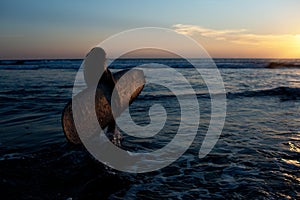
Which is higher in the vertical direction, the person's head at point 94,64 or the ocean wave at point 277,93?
the person's head at point 94,64

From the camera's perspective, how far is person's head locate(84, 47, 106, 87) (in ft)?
13.3

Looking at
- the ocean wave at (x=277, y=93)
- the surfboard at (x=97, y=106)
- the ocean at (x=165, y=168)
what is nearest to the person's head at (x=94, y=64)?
the surfboard at (x=97, y=106)

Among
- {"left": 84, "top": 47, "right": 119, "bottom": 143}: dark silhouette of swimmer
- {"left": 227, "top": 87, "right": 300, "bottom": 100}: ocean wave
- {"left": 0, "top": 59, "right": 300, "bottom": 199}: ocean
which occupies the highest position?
{"left": 84, "top": 47, "right": 119, "bottom": 143}: dark silhouette of swimmer

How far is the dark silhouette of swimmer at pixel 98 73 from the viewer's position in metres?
4.07

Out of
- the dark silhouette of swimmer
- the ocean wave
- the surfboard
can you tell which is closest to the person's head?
the dark silhouette of swimmer

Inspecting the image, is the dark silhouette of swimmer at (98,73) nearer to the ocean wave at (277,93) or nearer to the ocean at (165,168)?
the ocean at (165,168)

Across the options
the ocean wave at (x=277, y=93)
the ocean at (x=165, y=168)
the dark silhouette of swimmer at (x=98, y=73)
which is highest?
the dark silhouette of swimmer at (x=98, y=73)

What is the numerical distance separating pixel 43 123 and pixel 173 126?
3.09m

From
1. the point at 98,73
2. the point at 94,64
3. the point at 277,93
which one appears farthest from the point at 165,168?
the point at 277,93

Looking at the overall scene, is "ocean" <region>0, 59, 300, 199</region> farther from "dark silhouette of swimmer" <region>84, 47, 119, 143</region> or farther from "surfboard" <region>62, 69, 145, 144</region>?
"dark silhouette of swimmer" <region>84, 47, 119, 143</region>

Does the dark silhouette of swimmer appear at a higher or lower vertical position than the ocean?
higher

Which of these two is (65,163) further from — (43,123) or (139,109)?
(139,109)

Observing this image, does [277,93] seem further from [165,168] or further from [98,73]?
[98,73]

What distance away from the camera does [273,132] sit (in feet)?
19.0
